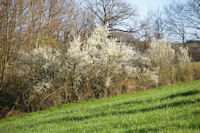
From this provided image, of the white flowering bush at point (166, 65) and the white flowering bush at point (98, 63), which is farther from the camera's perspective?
the white flowering bush at point (166, 65)

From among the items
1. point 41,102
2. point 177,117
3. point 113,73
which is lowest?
point 41,102

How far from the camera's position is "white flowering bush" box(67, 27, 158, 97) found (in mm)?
12094

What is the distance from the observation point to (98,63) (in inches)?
520

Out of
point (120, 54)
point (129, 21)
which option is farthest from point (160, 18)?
point (120, 54)

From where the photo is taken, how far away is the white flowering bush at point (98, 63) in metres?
12.1

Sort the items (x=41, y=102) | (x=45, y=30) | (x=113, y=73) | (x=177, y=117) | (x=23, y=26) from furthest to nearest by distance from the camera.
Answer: (x=45, y=30) < (x=113, y=73) < (x=23, y=26) < (x=41, y=102) < (x=177, y=117)

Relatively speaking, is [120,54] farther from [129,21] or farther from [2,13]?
[129,21]

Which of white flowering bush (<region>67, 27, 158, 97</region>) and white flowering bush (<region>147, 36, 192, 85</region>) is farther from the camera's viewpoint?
white flowering bush (<region>147, 36, 192, 85</region>)

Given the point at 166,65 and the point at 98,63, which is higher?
the point at 98,63

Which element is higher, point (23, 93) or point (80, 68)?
point (80, 68)

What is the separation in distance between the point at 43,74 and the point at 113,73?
5.32 meters

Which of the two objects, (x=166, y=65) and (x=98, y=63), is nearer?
(x=98, y=63)

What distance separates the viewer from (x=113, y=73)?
1352 cm

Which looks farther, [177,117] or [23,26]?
[23,26]
